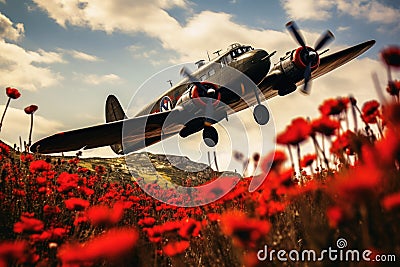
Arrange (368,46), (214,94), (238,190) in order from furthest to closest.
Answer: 1. (368,46)
2. (214,94)
3. (238,190)

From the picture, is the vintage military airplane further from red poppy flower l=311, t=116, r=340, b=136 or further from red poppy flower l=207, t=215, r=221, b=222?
red poppy flower l=311, t=116, r=340, b=136

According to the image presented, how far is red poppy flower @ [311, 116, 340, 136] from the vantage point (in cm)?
179

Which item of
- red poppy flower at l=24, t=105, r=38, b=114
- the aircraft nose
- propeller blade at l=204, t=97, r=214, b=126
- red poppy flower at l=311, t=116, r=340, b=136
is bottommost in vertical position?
red poppy flower at l=311, t=116, r=340, b=136

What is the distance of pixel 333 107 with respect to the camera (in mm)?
1960

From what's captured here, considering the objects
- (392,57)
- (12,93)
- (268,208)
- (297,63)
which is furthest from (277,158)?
(297,63)

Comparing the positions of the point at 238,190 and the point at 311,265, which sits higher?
the point at 238,190

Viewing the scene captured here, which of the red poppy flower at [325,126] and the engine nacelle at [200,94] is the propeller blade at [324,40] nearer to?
the engine nacelle at [200,94]

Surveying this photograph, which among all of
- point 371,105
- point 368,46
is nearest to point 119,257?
point 371,105

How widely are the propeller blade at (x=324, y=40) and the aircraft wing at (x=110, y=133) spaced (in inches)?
225

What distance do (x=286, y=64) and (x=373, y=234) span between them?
12.1 m

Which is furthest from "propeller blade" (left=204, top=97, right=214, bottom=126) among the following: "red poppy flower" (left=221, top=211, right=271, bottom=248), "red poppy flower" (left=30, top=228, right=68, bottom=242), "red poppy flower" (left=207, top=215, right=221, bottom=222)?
"red poppy flower" (left=221, top=211, right=271, bottom=248)

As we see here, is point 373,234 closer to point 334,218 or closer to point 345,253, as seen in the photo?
point 334,218

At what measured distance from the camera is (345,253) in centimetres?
158

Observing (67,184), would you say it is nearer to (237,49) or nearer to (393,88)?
(393,88)
